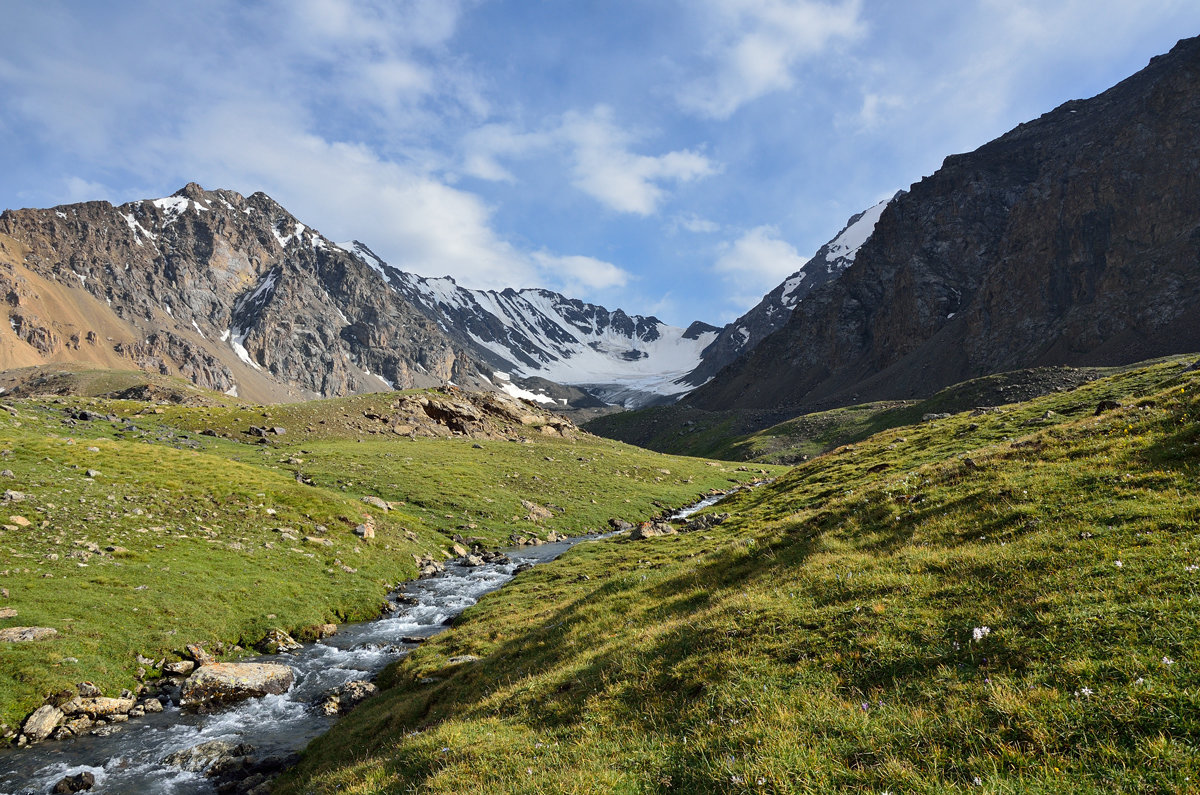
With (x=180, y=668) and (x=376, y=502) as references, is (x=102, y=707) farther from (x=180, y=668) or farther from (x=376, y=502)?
(x=376, y=502)

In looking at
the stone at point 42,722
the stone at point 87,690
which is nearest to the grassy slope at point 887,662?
the stone at point 42,722

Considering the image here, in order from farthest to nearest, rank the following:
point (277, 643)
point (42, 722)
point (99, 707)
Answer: point (277, 643), point (99, 707), point (42, 722)

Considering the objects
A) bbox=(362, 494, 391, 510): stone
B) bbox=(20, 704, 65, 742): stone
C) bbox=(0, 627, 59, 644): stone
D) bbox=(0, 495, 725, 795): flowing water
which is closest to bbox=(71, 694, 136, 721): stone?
bbox=(20, 704, 65, 742): stone

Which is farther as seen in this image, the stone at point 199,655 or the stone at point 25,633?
the stone at point 199,655

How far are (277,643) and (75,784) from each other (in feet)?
33.3

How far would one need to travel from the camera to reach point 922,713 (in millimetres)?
7973

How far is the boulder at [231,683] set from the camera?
20.2 metres

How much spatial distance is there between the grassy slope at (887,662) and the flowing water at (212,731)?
2.67 meters

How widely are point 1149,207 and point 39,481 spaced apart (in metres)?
222

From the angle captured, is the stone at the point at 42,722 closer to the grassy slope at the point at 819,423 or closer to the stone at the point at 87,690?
the stone at the point at 87,690

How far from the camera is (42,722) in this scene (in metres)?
17.5

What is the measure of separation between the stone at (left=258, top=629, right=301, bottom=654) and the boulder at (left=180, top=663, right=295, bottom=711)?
101 inches

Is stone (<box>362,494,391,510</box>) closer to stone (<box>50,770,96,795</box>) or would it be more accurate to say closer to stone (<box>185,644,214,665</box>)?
stone (<box>185,644,214,665</box>)

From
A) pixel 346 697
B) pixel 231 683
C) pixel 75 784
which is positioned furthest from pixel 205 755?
pixel 346 697
